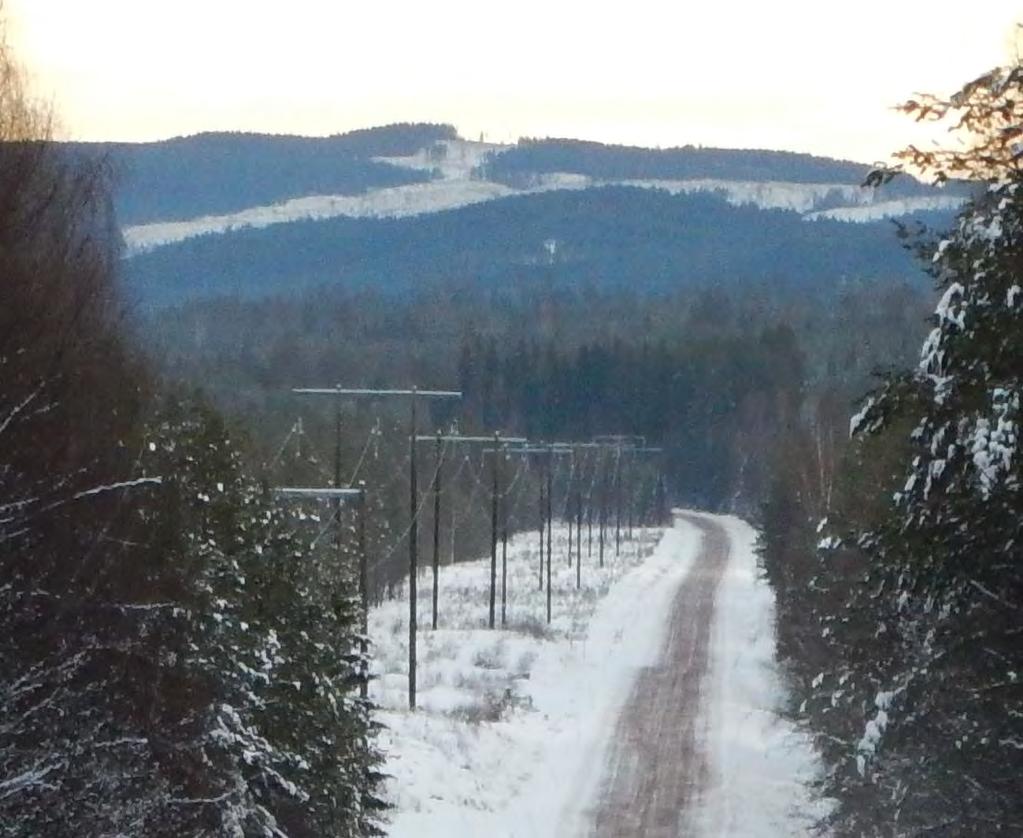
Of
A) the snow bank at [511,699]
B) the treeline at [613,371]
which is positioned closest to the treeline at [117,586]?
the snow bank at [511,699]

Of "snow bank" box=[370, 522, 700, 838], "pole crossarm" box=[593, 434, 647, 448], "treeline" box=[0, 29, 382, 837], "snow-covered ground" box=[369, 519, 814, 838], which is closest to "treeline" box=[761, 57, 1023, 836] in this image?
"treeline" box=[0, 29, 382, 837]

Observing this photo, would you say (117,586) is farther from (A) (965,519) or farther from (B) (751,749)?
(B) (751,749)

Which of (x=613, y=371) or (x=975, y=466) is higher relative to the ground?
(x=975, y=466)

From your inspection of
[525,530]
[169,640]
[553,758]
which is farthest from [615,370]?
[169,640]

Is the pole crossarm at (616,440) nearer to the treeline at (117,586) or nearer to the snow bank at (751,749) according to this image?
the snow bank at (751,749)

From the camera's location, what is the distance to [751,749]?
32406 millimetres

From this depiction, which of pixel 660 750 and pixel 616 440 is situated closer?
pixel 660 750

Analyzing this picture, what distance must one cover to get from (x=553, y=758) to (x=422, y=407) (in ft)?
291

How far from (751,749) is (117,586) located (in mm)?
22662

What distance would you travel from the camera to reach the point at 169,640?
507 inches

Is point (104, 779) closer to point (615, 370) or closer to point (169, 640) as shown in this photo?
point (169, 640)

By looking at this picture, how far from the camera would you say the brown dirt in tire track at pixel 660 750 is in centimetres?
2562

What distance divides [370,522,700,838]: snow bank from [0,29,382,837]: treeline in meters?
7.66

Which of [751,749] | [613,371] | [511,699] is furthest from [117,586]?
[613,371]
